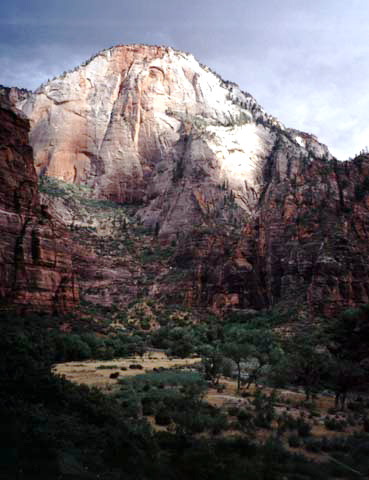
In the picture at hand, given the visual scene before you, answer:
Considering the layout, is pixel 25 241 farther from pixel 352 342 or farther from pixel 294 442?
pixel 294 442

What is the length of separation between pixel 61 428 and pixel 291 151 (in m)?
97.2

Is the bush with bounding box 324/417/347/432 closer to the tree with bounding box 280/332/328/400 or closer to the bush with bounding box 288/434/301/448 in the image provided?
the bush with bounding box 288/434/301/448

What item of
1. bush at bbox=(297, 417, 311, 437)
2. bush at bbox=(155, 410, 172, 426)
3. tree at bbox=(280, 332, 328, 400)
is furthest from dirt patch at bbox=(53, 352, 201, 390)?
bush at bbox=(297, 417, 311, 437)

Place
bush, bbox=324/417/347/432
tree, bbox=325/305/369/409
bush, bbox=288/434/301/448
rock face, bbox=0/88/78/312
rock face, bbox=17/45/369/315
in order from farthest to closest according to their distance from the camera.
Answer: rock face, bbox=17/45/369/315, rock face, bbox=0/88/78/312, tree, bbox=325/305/369/409, bush, bbox=324/417/347/432, bush, bbox=288/434/301/448

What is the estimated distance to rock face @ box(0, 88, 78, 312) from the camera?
37219 mm

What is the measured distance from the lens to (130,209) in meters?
95.1

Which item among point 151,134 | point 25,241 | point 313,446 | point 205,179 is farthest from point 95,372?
point 151,134

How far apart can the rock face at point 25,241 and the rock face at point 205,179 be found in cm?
2260

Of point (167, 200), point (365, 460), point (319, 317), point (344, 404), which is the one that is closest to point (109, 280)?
point (167, 200)

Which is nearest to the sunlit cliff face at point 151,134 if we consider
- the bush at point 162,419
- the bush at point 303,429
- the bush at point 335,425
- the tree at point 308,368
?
the tree at point 308,368

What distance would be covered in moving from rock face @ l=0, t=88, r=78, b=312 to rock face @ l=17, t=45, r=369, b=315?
74.1ft

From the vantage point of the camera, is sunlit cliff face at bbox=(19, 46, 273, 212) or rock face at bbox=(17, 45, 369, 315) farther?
sunlit cliff face at bbox=(19, 46, 273, 212)

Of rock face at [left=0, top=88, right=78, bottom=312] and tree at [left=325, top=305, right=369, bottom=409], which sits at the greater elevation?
rock face at [left=0, top=88, right=78, bottom=312]

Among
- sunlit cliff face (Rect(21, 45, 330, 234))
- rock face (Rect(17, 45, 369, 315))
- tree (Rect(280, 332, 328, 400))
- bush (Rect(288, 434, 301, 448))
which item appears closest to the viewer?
bush (Rect(288, 434, 301, 448))
